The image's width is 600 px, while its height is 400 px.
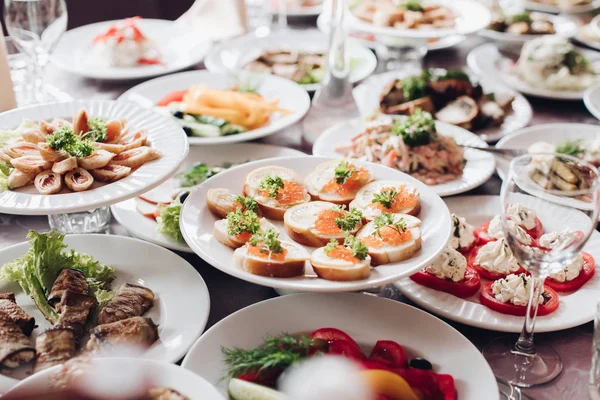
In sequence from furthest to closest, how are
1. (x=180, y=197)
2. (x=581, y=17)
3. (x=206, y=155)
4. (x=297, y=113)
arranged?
(x=581, y=17) < (x=297, y=113) < (x=206, y=155) < (x=180, y=197)

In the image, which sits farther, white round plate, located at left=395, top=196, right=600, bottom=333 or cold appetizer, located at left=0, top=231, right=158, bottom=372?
white round plate, located at left=395, top=196, right=600, bottom=333

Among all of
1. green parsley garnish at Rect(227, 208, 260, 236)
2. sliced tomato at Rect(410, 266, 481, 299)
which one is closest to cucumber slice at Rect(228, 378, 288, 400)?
green parsley garnish at Rect(227, 208, 260, 236)

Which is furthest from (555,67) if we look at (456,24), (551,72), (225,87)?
(225,87)

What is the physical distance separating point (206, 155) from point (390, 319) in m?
1.19

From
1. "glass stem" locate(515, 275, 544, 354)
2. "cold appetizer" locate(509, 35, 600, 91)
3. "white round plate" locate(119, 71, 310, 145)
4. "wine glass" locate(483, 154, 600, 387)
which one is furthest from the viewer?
"cold appetizer" locate(509, 35, 600, 91)

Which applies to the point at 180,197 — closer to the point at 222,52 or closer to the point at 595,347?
the point at 595,347

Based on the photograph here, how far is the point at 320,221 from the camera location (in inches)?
67.9

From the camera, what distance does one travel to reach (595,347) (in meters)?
1.49

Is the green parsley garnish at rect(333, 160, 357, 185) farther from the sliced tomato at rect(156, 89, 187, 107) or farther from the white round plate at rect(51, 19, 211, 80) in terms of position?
the white round plate at rect(51, 19, 211, 80)

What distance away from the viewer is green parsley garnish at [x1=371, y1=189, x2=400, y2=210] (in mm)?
1820

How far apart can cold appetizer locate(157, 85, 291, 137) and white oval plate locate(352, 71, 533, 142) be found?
1.40 feet

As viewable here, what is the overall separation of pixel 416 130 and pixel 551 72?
111cm

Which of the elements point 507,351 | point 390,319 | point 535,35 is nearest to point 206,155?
point 390,319

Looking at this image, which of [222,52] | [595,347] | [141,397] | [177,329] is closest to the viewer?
[141,397]
